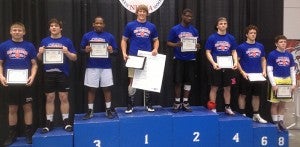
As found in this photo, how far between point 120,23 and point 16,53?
1438 mm

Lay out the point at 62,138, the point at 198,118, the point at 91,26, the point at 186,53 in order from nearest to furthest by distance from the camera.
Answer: the point at 62,138, the point at 198,118, the point at 186,53, the point at 91,26

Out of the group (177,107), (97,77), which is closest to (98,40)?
(97,77)

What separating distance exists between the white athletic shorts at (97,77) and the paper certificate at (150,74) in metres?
0.32

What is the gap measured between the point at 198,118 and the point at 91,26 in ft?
6.19

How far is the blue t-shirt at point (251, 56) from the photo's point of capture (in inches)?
153

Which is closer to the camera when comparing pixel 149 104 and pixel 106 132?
pixel 106 132

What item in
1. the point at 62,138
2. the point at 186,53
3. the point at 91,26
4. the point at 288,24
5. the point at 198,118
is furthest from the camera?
the point at 288,24

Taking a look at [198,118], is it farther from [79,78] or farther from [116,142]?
[79,78]

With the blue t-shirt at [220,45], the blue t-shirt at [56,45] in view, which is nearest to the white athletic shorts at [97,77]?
the blue t-shirt at [56,45]

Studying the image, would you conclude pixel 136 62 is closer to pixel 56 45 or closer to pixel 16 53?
pixel 56 45

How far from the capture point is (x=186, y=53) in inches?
148

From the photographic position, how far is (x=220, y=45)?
381cm

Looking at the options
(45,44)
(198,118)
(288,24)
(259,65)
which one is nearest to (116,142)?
(198,118)

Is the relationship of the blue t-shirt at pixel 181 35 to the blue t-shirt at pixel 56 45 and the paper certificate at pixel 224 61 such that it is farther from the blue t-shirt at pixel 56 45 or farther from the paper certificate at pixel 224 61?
the blue t-shirt at pixel 56 45
